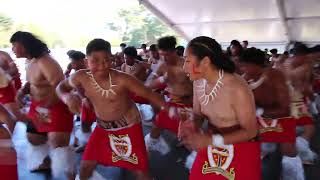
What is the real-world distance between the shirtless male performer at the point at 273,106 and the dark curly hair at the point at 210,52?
1069mm

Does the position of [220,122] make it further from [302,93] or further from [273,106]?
[302,93]

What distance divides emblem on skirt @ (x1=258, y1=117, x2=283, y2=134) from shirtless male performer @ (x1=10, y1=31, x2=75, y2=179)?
152 cm

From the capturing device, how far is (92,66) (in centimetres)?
251

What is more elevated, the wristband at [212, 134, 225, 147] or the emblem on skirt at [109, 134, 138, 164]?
the wristband at [212, 134, 225, 147]

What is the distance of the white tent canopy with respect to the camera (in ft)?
30.8

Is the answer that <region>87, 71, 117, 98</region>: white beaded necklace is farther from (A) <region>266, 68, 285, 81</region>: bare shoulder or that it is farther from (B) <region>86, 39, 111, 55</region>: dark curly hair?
(A) <region>266, 68, 285, 81</region>: bare shoulder

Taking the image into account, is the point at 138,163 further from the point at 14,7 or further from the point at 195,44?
the point at 14,7

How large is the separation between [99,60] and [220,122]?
0.90 meters

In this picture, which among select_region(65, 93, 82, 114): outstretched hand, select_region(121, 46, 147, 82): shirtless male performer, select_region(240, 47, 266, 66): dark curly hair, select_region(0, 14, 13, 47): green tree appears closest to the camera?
select_region(65, 93, 82, 114): outstretched hand

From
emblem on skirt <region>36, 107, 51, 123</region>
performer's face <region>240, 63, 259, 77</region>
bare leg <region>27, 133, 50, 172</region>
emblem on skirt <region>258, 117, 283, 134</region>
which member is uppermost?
performer's face <region>240, 63, 259, 77</region>

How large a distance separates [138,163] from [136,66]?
2887 millimetres

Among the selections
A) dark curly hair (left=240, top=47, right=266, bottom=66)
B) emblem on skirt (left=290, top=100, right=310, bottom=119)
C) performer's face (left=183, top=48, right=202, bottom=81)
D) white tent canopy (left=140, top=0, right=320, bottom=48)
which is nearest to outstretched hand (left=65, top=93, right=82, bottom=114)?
performer's face (left=183, top=48, right=202, bottom=81)

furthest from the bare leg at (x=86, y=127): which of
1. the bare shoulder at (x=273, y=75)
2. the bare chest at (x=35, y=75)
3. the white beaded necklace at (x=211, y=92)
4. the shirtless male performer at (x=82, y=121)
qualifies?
the white beaded necklace at (x=211, y=92)

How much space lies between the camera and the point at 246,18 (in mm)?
10320
